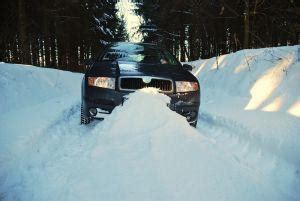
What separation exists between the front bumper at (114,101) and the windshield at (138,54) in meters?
1.33

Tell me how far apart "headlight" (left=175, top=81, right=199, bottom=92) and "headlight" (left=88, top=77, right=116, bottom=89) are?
1100 mm

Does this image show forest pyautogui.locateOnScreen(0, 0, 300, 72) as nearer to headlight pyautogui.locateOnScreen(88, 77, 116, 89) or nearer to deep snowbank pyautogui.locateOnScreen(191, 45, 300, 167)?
deep snowbank pyautogui.locateOnScreen(191, 45, 300, 167)

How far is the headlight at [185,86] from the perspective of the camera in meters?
6.26

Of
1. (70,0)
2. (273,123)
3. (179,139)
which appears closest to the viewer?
(179,139)

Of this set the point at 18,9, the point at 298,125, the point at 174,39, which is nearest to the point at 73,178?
the point at 298,125

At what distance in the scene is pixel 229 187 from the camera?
3.54 meters

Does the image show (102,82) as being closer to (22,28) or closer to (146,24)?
(22,28)

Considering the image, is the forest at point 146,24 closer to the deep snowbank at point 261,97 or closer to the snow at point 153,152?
the deep snowbank at point 261,97

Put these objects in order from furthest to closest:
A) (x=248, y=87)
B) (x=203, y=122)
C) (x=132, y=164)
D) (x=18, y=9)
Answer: (x=18, y=9) → (x=248, y=87) → (x=203, y=122) → (x=132, y=164)

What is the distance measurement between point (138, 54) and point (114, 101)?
2039 mm

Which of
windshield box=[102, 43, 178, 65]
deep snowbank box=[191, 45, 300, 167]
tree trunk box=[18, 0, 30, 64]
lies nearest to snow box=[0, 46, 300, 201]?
deep snowbank box=[191, 45, 300, 167]

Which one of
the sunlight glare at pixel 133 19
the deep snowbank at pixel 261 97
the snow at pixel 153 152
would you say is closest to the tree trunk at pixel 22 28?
the deep snowbank at pixel 261 97

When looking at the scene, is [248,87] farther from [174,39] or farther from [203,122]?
[174,39]

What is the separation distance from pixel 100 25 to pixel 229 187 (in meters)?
34.9
